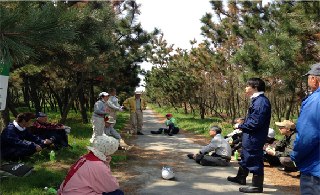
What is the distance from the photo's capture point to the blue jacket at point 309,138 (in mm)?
2227

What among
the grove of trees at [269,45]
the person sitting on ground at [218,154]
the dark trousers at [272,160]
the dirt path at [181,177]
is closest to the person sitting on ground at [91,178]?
the dirt path at [181,177]

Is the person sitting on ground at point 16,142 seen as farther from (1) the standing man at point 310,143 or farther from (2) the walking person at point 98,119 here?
(1) the standing man at point 310,143

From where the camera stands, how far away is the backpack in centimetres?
401

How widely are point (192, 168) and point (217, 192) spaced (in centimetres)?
141

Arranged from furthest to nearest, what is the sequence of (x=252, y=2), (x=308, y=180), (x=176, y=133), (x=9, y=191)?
(x=176, y=133) < (x=252, y=2) < (x=9, y=191) < (x=308, y=180)

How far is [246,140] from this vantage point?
393cm

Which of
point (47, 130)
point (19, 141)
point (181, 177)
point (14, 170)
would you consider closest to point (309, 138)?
point (181, 177)

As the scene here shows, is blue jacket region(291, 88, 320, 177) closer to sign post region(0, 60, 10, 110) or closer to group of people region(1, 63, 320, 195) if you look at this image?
group of people region(1, 63, 320, 195)

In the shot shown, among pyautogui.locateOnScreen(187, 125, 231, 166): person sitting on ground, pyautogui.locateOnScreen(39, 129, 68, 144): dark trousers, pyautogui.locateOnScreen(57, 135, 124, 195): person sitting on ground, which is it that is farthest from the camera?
pyautogui.locateOnScreen(39, 129, 68, 144): dark trousers

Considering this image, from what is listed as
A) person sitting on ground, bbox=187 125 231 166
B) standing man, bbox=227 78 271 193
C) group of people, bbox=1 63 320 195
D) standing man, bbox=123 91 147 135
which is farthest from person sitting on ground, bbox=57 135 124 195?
standing man, bbox=123 91 147 135

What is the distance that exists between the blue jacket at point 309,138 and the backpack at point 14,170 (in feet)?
14.0

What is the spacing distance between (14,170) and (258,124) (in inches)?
167

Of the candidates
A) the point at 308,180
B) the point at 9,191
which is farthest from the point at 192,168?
the point at 9,191

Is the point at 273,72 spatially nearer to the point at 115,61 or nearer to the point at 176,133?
the point at 176,133
